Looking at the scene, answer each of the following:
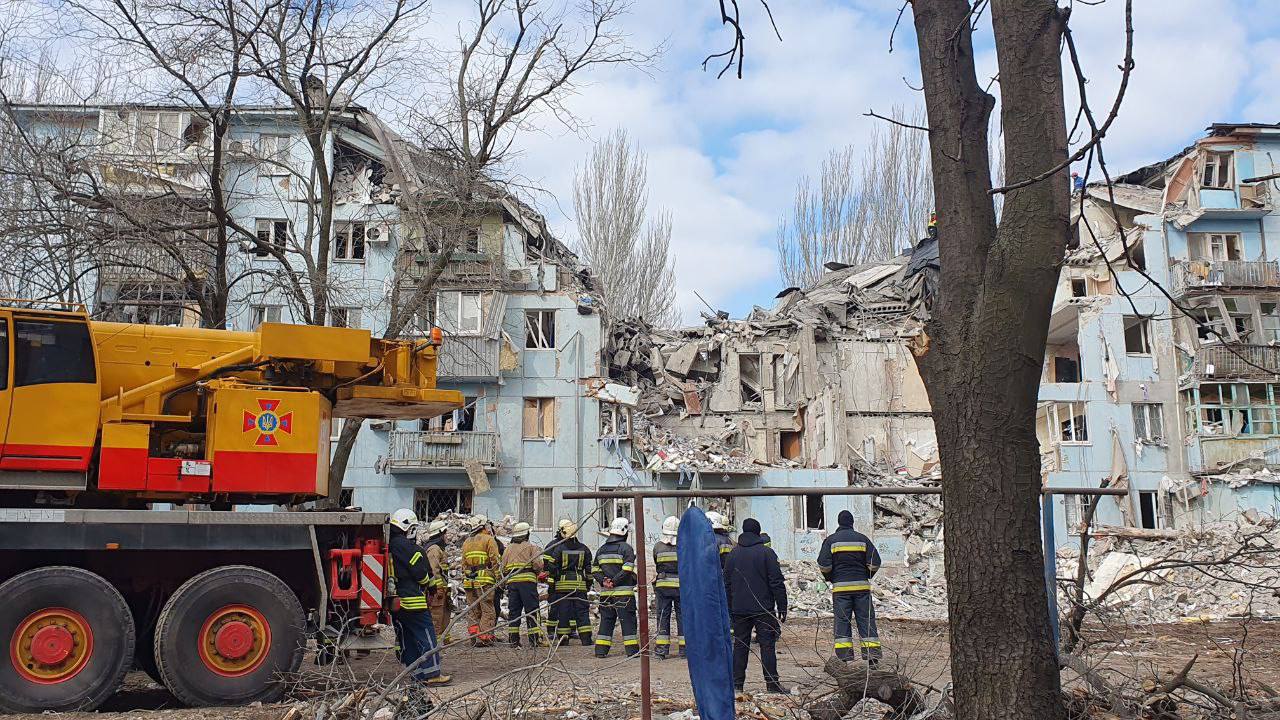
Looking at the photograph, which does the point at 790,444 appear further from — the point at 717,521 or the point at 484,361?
the point at 717,521

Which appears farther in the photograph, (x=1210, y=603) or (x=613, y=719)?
(x=1210, y=603)

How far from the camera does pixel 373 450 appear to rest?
3266 cm

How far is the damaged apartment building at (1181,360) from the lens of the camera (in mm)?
35469

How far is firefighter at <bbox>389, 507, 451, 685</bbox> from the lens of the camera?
10070mm

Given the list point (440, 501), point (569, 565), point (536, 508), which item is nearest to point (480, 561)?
point (569, 565)

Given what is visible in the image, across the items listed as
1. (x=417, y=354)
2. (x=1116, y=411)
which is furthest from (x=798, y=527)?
(x=417, y=354)

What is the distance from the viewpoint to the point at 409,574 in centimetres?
1008

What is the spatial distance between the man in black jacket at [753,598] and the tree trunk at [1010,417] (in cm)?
537

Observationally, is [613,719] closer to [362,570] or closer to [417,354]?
[362,570]

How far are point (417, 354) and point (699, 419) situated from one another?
90.3 ft

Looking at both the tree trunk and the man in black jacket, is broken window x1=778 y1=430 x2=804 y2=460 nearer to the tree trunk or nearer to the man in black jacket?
the man in black jacket

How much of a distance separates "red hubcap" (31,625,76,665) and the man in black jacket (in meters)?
5.81

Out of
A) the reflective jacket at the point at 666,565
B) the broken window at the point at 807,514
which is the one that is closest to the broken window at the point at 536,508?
the broken window at the point at 807,514

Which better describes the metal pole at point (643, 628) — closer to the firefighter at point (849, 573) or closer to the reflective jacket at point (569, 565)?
the firefighter at point (849, 573)
